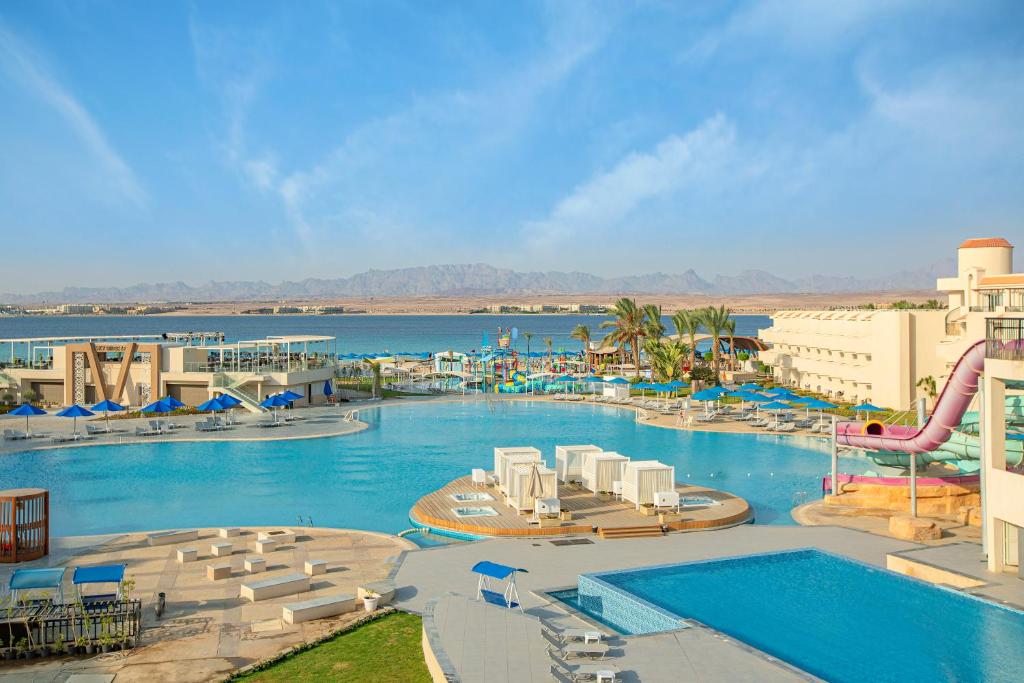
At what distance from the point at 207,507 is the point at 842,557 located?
16532mm

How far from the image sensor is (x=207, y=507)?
24125mm

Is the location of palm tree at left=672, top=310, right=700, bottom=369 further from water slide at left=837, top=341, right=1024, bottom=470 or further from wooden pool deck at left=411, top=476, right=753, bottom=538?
wooden pool deck at left=411, top=476, right=753, bottom=538

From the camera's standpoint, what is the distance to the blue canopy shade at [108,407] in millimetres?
39844

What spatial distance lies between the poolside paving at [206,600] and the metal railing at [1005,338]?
12.2 metres

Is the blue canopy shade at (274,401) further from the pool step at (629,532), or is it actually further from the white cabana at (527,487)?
the pool step at (629,532)

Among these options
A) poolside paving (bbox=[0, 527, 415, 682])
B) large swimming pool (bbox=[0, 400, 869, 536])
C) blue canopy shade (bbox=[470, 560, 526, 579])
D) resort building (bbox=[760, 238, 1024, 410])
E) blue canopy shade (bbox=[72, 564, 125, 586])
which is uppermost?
resort building (bbox=[760, 238, 1024, 410])

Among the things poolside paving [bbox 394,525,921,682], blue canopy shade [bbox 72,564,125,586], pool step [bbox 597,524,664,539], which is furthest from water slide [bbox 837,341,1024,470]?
blue canopy shade [bbox 72,564,125,586]

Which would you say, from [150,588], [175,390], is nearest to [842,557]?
[150,588]

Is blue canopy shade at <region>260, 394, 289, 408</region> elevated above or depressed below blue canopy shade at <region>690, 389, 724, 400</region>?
below

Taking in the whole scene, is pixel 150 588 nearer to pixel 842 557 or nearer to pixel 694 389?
pixel 842 557

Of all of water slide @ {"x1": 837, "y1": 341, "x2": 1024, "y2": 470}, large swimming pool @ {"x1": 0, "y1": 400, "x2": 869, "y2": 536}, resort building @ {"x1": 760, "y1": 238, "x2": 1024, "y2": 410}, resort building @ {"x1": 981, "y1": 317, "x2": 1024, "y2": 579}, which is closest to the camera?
resort building @ {"x1": 981, "y1": 317, "x2": 1024, "y2": 579}

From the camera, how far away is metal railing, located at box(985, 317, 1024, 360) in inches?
611

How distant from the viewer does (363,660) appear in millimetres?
12492

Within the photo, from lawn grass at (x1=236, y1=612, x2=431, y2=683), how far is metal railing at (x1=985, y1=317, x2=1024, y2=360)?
37.5ft
